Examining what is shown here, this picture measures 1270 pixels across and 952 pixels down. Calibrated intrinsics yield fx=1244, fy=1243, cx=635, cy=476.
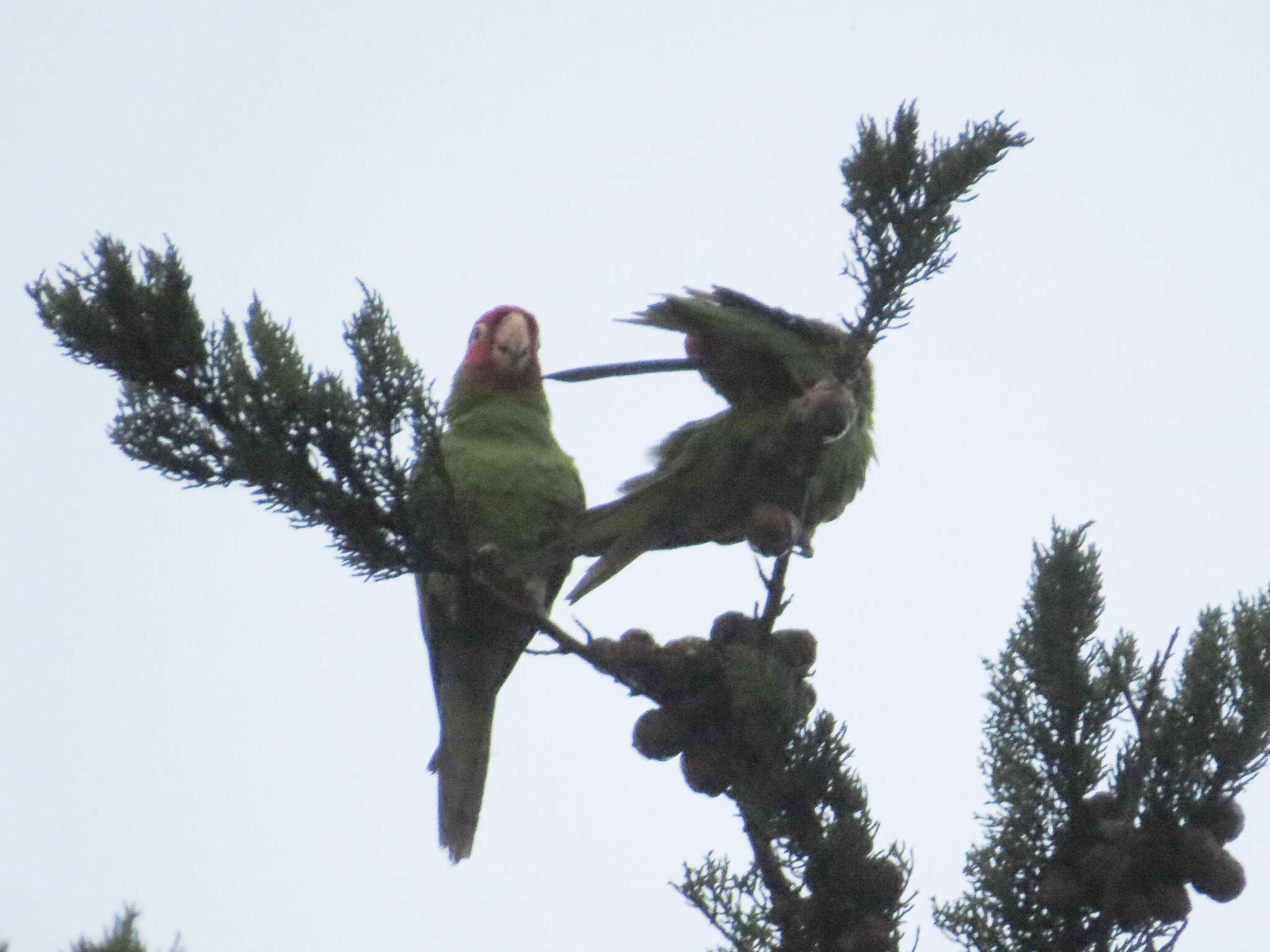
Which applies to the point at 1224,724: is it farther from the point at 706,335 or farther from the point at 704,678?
the point at 706,335

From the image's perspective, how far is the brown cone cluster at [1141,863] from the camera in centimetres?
174

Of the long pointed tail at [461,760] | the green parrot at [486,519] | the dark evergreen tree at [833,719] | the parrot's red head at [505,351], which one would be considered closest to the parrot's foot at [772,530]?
the dark evergreen tree at [833,719]

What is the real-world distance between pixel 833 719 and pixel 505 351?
93.8 inches

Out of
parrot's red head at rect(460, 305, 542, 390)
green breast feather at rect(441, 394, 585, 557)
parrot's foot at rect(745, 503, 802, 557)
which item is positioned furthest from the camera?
parrot's red head at rect(460, 305, 542, 390)

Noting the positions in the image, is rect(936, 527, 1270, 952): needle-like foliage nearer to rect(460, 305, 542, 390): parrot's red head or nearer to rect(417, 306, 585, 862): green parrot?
rect(417, 306, 585, 862): green parrot

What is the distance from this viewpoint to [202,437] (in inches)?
73.6

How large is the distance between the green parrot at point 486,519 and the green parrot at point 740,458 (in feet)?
1.65

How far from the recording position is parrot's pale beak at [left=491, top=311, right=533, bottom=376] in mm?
3863

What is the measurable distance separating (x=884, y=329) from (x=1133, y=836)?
2.76ft

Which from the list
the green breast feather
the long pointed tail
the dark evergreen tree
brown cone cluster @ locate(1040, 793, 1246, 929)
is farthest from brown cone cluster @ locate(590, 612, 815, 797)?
the long pointed tail

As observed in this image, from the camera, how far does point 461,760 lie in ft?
12.5

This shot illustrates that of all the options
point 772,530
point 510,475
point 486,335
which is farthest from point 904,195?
point 486,335

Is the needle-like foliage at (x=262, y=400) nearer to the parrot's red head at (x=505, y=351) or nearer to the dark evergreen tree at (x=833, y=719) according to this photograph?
the dark evergreen tree at (x=833, y=719)

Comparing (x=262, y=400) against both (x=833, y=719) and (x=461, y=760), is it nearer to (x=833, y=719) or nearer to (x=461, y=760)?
(x=833, y=719)
